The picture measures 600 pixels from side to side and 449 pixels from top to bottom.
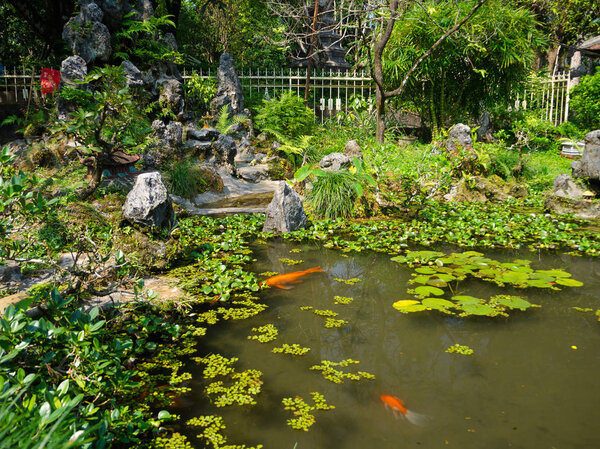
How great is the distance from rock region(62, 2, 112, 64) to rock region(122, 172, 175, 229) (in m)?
5.89

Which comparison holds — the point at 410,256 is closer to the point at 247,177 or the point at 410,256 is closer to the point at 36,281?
the point at 36,281

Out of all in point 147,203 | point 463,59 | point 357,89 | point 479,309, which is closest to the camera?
point 479,309

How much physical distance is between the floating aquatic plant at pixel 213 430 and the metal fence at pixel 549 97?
1351 centimetres

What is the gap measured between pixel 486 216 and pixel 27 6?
12.2 m

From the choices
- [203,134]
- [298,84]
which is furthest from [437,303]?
[298,84]

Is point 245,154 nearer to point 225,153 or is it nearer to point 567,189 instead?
point 225,153

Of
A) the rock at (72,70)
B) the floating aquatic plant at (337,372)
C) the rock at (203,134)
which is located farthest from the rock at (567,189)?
the rock at (72,70)

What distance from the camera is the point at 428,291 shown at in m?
4.23

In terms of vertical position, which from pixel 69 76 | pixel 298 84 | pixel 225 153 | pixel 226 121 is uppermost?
pixel 298 84

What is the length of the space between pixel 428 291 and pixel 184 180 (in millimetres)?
5293

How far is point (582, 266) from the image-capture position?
4.99 m

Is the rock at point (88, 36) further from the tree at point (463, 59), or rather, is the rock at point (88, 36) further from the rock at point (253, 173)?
the tree at point (463, 59)

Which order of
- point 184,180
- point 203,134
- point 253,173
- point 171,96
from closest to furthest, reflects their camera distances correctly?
point 184,180, point 253,173, point 203,134, point 171,96

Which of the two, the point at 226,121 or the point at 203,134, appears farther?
the point at 226,121
